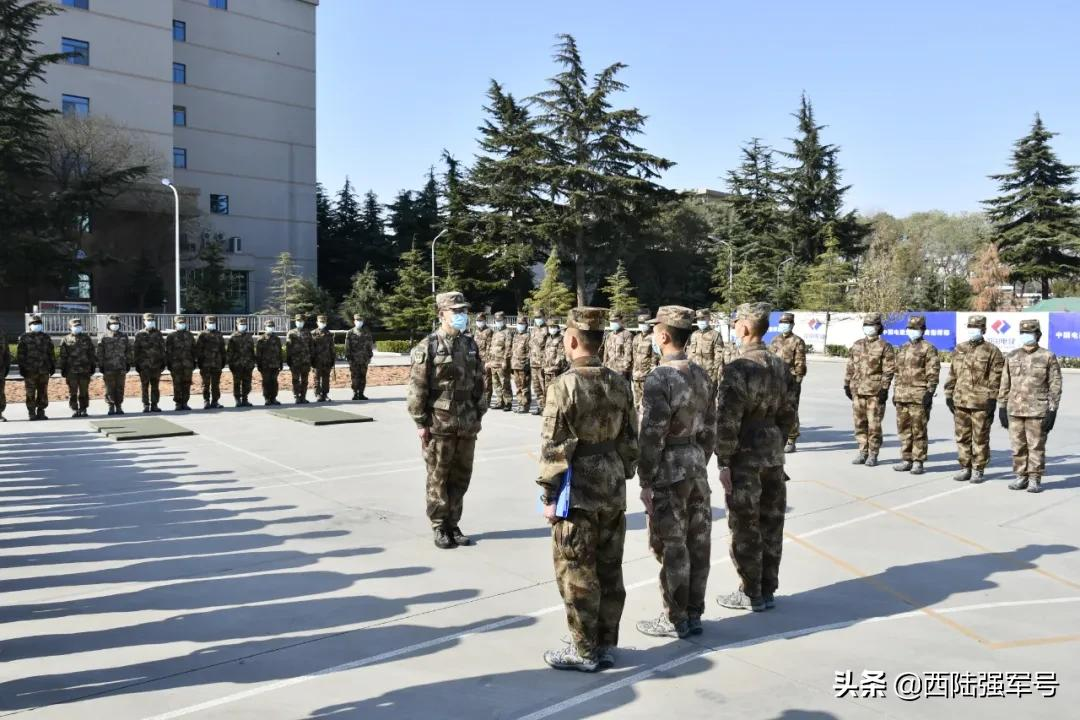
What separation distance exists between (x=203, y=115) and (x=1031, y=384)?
162 ft

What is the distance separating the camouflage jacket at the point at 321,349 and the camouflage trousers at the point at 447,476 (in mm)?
11875

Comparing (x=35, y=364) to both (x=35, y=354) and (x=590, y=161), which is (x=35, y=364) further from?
(x=590, y=161)

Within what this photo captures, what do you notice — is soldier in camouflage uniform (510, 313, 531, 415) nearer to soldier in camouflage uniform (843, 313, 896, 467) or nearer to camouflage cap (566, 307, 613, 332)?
soldier in camouflage uniform (843, 313, 896, 467)

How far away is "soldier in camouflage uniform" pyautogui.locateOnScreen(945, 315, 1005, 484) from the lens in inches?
395

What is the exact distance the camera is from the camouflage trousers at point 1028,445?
373 inches

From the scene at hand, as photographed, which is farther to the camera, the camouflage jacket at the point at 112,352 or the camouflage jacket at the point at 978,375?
the camouflage jacket at the point at 112,352

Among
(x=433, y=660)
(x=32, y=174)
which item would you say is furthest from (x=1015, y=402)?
(x=32, y=174)

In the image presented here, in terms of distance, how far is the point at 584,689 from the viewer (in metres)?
4.34

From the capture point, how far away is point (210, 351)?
17.3 meters

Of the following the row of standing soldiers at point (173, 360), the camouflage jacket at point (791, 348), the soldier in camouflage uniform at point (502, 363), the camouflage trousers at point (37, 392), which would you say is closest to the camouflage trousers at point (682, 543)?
the camouflage jacket at point (791, 348)

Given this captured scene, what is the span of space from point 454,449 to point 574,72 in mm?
48529

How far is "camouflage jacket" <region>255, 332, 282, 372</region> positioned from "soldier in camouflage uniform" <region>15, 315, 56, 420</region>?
3783mm

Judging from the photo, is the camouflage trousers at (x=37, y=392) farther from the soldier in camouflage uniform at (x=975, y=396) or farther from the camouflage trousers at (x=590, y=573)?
the soldier in camouflage uniform at (x=975, y=396)

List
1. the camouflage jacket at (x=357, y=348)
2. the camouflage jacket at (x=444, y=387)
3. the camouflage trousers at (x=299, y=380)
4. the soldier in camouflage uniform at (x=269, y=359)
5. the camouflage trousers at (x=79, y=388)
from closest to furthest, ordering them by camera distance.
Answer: the camouflage jacket at (x=444, y=387) < the camouflage trousers at (x=79, y=388) < the soldier in camouflage uniform at (x=269, y=359) < the camouflage trousers at (x=299, y=380) < the camouflage jacket at (x=357, y=348)
